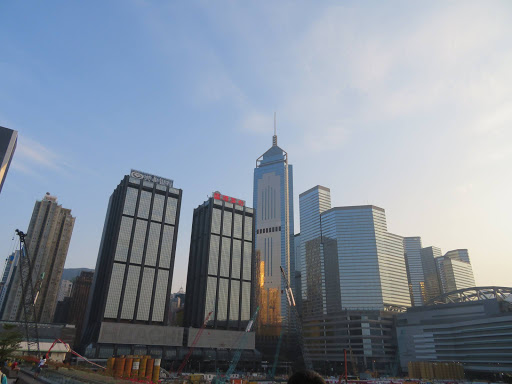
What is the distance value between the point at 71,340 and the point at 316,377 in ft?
635

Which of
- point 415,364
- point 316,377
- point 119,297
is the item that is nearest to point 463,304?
point 415,364

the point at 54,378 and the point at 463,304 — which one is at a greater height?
the point at 463,304

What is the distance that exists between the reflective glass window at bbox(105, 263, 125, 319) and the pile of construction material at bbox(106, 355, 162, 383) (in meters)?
109

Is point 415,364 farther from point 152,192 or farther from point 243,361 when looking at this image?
point 152,192

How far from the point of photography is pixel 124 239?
586 feet

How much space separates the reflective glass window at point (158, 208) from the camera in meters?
192

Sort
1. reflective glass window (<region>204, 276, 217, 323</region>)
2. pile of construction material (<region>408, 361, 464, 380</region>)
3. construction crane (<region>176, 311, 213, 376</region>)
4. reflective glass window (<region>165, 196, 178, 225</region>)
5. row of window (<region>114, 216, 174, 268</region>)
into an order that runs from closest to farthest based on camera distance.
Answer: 1. pile of construction material (<region>408, 361, 464, 380</region>)
2. construction crane (<region>176, 311, 213, 376</region>)
3. row of window (<region>114, 216, 174, 268</region>)
4. reflective glass window (<region>204, 276, 217, 323</region>)
5. reflective glass window (<region>165, 196, 178, 225</region>)

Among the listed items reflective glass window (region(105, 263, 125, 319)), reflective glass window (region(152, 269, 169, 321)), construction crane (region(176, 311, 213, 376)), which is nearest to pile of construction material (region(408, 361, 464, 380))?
construction crane (region(176, 311, 213, 376))

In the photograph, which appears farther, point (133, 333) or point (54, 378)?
point (133, 333)

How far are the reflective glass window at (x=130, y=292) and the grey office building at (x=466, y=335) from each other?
148870 millimetres

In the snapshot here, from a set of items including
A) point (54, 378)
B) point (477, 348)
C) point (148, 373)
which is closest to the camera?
point (54, 378)

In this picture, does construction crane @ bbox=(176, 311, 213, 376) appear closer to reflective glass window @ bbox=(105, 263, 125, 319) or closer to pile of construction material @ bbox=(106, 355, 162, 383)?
reflective glass window @ bbox=(105, 263, 125, 319)

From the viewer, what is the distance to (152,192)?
196000 millimetres

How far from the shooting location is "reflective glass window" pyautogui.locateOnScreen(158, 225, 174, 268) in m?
186
